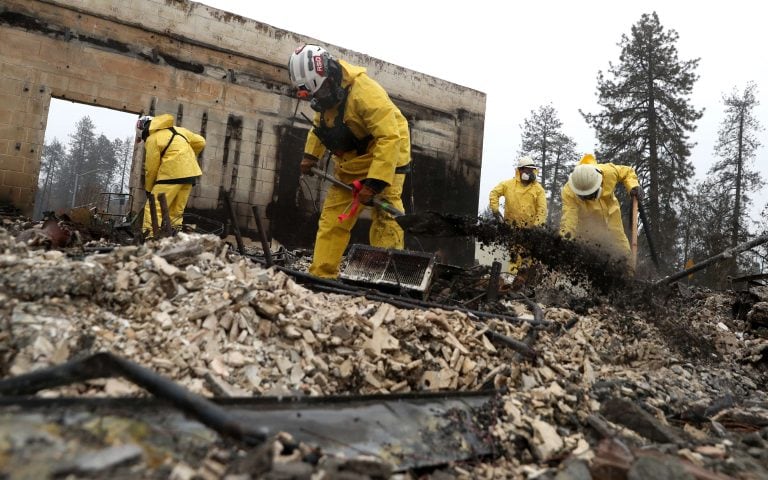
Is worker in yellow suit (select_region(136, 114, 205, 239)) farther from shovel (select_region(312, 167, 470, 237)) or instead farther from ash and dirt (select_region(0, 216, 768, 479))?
ash and dirt (select_region(0, 216, 768, 479))

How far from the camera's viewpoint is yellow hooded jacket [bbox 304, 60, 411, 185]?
448 centimetres

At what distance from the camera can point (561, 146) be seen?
31.1 metres

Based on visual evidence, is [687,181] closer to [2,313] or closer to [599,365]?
[599,365]

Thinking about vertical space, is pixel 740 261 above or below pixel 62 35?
below

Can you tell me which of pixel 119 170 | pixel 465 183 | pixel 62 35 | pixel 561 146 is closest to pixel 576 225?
pixel 465 183

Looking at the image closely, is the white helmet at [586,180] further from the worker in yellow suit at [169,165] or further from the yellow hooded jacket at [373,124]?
the worker in yellow suit at [169,165]

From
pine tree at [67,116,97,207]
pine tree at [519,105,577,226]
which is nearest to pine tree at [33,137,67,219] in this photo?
pine tree at [67,116,97,207]

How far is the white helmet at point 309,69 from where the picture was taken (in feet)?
14.8

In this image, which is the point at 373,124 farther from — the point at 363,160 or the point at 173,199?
the point at 173,199

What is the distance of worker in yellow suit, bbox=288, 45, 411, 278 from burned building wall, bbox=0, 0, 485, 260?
1.90 meters

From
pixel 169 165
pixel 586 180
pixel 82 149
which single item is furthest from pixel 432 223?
pixel 82 149

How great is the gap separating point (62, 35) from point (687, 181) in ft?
67.4

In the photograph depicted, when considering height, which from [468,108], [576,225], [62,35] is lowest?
[576,225]

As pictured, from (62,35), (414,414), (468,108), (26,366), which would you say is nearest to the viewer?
(26,366)
